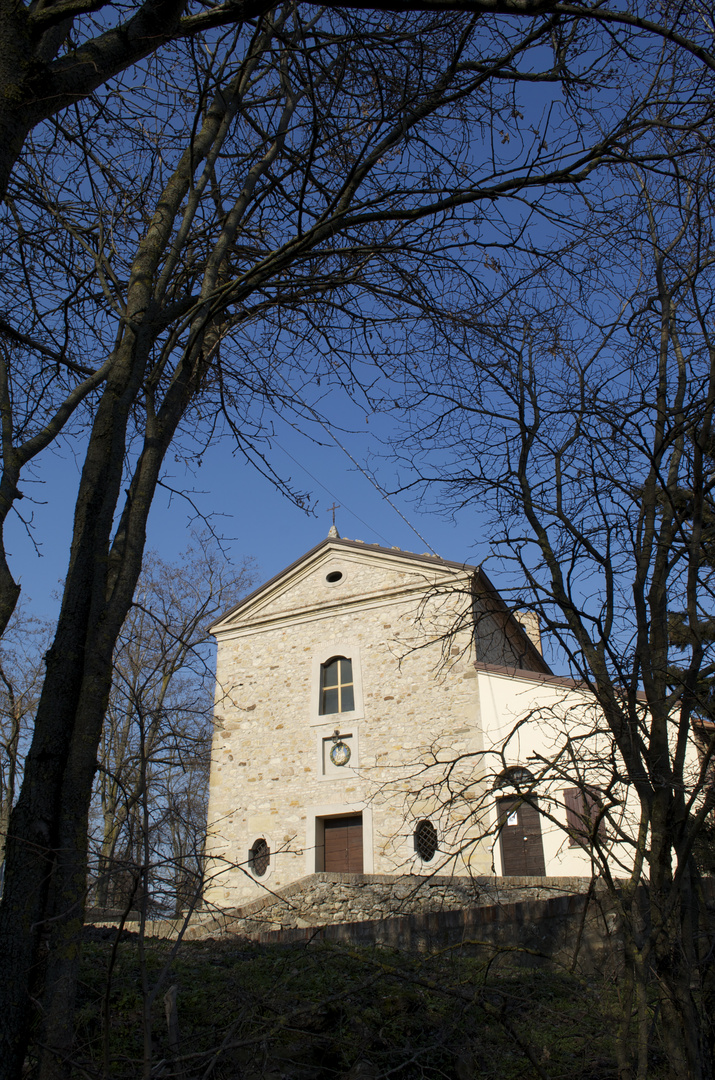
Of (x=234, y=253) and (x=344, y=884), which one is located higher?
(x=234, y=253)

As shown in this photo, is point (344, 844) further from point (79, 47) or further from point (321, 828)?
point (79, 47)

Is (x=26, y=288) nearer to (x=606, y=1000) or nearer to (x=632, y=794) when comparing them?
(x=606, y=1000)

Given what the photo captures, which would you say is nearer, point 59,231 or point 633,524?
point 633,524

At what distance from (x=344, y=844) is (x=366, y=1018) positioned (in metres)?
11.6

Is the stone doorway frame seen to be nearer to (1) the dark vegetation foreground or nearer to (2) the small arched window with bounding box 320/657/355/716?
(2) the small arched window with bounding box 320/657/355/716

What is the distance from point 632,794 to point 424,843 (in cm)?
436

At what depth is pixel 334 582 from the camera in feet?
61.9

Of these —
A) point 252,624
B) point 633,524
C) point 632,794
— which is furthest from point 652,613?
point 252,624

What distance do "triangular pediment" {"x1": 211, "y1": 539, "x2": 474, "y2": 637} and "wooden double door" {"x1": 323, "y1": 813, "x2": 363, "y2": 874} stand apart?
16.1ft

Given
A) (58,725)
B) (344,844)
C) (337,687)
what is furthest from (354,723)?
(58,725)

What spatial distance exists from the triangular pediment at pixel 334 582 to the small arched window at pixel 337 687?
4.56 ft

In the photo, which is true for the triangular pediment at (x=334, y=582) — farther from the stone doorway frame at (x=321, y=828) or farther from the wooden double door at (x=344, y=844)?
the wooden double door at (x=344, y=844)

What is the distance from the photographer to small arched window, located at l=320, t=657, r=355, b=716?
17.3 meters

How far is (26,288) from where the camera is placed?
212 inches
